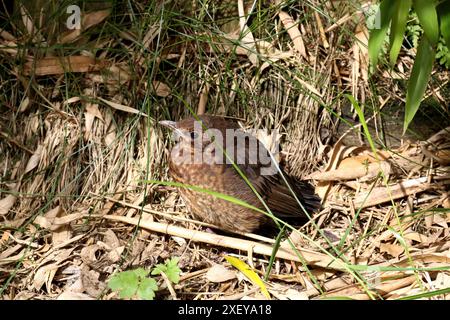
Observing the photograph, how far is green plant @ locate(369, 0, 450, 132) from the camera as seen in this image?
2518 mm

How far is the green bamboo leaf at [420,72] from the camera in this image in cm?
275

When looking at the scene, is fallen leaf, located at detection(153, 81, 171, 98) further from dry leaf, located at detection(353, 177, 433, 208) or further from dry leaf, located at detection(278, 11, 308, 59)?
dry leaf, located at detection(353, 177, 433, 208)

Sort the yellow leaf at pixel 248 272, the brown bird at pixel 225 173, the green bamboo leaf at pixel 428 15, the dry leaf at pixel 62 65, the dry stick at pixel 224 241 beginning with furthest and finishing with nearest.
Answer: the dry leaf at pixel 62 65 < the brown bird at pixel 225 173 < the dry stick at pixel 224 241 < the yellow leaf at pixel 248 272 < the green bamboo leaf at pixel 428 15

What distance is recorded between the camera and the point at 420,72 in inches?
110

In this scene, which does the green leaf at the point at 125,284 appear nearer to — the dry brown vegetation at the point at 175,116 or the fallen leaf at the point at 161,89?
the dry brown vegetation at the point at 175,116

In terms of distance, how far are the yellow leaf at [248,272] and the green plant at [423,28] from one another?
1.10m

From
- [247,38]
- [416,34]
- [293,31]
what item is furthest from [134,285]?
[416,34]

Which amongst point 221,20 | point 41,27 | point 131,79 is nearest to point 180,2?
point 221,20

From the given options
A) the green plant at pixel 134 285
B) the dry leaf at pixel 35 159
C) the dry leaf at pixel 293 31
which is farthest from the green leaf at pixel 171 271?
the dry leaf at pixel 293 31

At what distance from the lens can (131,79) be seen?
13.0ft

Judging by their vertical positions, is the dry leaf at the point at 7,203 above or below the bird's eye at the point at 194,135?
below

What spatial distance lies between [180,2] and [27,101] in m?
1.14

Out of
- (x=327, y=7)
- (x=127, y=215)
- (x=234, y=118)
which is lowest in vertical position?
(x=127, y=215)

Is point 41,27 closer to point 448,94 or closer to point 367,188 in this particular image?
point 367,188
